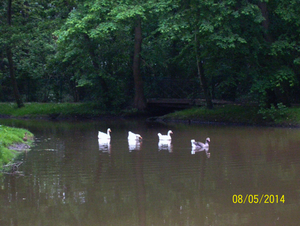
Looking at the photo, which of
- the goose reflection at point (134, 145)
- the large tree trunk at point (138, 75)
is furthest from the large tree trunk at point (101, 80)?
the goose reflection at point (134, 145)

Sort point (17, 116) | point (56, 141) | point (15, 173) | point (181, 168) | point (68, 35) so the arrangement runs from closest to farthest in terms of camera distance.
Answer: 1. point (15, 173)
2. point (181, 168)
3. point (56, 141)
4. point (68, 35)
5. point (17, 116)

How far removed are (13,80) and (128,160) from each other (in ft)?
73.1

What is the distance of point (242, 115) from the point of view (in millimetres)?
25453

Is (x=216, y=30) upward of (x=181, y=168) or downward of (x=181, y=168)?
upward

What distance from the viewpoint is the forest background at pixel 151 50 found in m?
22.4

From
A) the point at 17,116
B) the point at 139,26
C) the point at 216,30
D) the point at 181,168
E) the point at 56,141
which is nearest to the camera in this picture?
the point at 181,168

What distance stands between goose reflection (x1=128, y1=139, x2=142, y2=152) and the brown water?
79 mm

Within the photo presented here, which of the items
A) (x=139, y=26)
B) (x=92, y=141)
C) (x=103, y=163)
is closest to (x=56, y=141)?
(x=92, y=141)

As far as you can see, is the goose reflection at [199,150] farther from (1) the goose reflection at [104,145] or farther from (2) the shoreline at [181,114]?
(2) the shoreline at [181,114]

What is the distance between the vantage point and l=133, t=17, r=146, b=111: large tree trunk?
1200 inches

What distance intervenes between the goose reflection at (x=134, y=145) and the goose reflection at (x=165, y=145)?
30.5 inches

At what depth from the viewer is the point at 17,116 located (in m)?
32.6

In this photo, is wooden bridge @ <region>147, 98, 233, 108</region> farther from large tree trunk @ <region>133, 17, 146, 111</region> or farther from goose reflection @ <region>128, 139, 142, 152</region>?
goose reflection @ <region>128, 139, 142, 152</region>

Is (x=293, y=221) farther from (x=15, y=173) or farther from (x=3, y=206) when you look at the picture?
(x=15, y=173)
